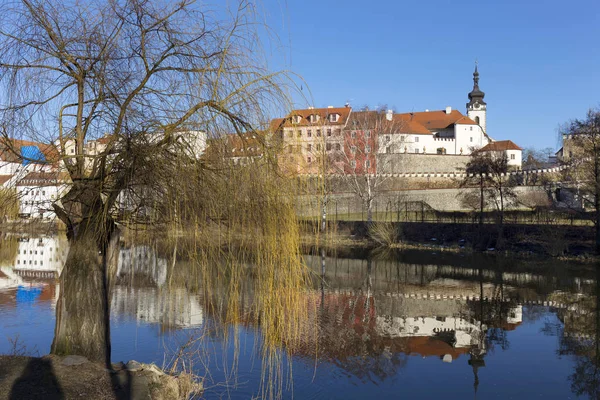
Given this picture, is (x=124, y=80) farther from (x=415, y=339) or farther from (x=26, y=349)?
(x=415, y=339)

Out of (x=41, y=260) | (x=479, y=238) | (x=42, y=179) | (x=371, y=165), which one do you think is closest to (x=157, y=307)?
(x=42, y=179)

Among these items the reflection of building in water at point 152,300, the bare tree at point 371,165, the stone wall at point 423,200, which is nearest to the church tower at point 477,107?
the stone wall at point 423,200

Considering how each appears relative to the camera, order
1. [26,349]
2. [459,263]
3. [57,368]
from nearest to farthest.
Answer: [57,368]
[26,349]
[459,263]

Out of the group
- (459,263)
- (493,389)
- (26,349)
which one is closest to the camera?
(493,389)

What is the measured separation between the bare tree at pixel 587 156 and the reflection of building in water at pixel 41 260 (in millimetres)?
19157

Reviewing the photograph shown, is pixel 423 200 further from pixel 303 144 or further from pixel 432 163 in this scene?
pixel 303 144

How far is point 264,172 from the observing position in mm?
4969

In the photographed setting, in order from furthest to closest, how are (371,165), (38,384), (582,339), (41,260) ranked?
A: 1. (371,165)
2. (41,260)
3. (582,339)
4. (38,384)

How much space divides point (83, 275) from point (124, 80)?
6.52 feet

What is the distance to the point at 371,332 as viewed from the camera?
36.3 ft

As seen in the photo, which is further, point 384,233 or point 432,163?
point 432,163

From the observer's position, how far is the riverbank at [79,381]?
5.52m

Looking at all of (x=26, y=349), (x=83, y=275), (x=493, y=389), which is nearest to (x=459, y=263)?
(x=493, y=389)

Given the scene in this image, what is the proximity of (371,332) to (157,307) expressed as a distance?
422 centimetres
